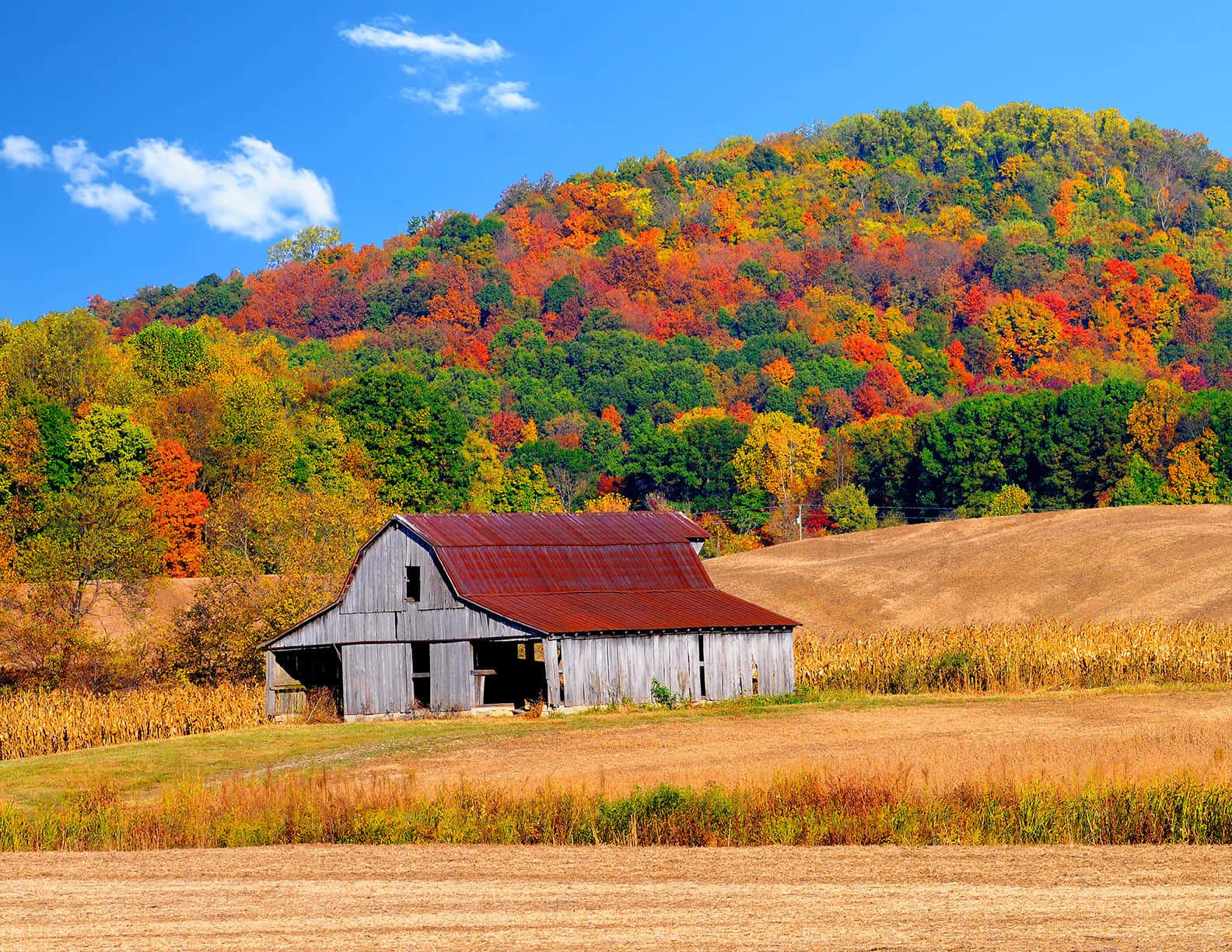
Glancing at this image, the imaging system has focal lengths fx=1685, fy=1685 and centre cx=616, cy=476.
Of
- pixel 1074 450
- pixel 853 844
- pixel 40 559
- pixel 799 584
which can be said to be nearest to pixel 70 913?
pixel 853 844

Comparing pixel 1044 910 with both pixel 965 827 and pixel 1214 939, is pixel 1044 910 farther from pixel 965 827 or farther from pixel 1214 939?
pixel 965 827

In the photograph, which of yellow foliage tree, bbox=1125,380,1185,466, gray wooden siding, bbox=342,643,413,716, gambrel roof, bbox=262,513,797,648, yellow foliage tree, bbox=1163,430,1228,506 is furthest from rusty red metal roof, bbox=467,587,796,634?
yellow foliage tree, bbox=1125,380,1185,466

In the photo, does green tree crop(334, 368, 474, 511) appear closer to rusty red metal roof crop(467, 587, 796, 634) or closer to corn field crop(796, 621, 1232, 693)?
rusty red metal roof crop(467, 587, 796, 634)

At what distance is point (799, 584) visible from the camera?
91312 millimetres

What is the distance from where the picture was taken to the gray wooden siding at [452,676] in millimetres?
51562

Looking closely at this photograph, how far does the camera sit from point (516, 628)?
50812mm

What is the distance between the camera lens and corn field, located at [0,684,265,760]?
47.7 metres

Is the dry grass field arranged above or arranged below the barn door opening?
below

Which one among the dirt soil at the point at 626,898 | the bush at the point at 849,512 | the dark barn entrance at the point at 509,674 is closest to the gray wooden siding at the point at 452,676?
the dark barn entrance at the point at 509,674

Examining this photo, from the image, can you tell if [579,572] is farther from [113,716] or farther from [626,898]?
[626,898]

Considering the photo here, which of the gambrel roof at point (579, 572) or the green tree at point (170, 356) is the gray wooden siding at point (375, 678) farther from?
the green tree at point (170, 356)

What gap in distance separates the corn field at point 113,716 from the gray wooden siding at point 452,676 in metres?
6.10

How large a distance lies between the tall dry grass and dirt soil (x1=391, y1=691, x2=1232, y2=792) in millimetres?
1842

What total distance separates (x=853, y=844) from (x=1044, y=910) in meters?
5.37
